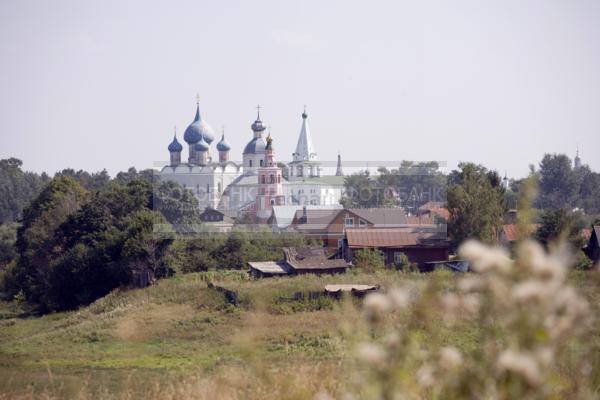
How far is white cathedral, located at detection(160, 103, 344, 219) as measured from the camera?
7169 cm

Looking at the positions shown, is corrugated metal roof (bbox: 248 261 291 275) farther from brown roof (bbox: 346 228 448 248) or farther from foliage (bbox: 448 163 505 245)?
foliage (bbox: 448 163 505 245)

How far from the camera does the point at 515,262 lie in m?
2.36

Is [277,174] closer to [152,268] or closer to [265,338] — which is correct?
[152,268]

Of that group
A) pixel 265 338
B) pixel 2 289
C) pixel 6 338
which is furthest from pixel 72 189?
pixel 265 338

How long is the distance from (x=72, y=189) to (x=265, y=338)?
3193 cm

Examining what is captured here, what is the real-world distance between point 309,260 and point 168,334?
31.6 feet

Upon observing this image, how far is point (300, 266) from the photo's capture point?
27188 millimetres

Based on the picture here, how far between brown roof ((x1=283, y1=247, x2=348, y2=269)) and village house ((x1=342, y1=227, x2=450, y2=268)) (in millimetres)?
1742

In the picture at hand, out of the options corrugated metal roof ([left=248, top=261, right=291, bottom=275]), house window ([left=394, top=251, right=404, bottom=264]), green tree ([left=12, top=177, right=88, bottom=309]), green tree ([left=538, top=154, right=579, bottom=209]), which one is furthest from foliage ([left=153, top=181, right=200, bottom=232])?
green tree ([left=538, top=154, right=579, bottom=209])

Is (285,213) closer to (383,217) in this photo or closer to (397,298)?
(383,217)

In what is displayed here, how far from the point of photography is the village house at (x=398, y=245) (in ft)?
102

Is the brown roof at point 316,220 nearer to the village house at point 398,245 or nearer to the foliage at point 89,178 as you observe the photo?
the village house at point 398,245

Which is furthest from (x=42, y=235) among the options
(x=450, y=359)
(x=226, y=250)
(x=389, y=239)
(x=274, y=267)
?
(x=450, y=359)

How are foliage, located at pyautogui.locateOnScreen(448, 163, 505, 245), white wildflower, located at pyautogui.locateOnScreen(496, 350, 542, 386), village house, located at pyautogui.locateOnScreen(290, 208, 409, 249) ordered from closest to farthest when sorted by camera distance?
white wildflower, located at pyautogui.locateOnScreen(496, 350, 542, 386) < foliage, located at pyautogui.locateOnScreen(448, 163, 505, 245) < village house, located at pyautogui.locateOnScreen(290, 208, 409, 249)
